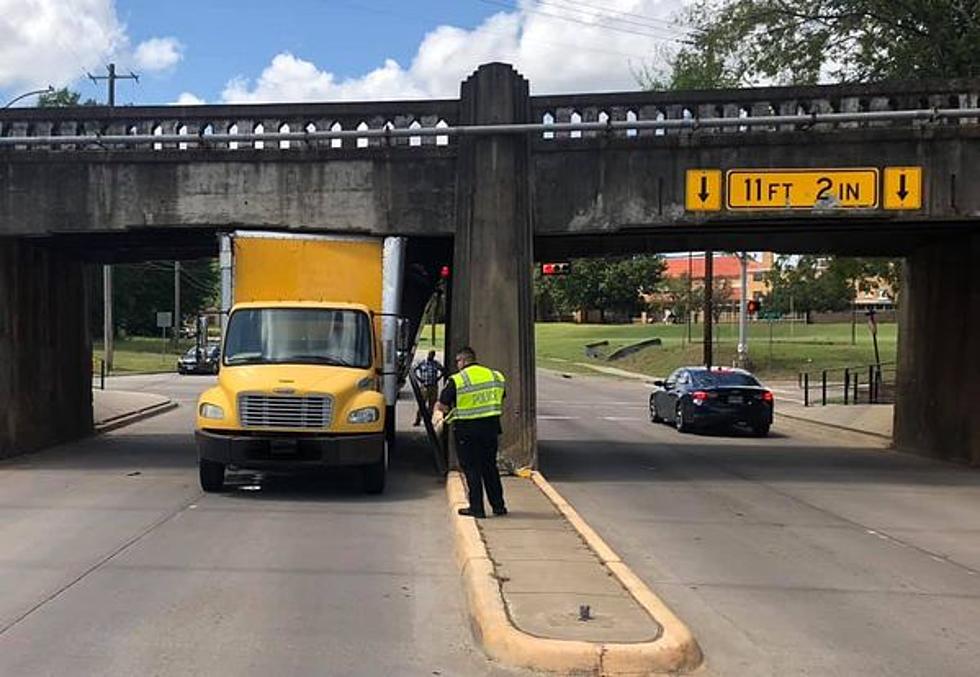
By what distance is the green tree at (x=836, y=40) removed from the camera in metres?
22.4

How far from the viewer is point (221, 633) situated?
22.7 ft

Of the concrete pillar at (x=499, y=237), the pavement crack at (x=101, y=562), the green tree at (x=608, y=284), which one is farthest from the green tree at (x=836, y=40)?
the green tree at (x=608, y=284)

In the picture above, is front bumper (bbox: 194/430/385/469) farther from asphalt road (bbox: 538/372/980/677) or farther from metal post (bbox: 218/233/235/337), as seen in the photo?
asphalt road (bbox: 538/372/980/677)

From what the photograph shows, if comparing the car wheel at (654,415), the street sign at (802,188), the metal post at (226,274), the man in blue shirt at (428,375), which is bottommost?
the car wheel at (654,415)

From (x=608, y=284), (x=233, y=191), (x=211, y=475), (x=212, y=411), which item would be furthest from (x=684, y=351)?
(x=608, y=284)

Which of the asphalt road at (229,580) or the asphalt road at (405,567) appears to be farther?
the asphalt road at (405,567)

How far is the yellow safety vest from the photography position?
11.0 metres

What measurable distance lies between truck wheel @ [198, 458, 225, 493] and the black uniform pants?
372 cm

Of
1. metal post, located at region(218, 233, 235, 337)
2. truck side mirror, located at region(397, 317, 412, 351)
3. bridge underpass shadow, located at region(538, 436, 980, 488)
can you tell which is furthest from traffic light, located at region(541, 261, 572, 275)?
metal post, located at region(218, 233, 235, 337)

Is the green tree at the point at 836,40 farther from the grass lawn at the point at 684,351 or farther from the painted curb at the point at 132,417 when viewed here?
the grass lawn at the point at 684,351

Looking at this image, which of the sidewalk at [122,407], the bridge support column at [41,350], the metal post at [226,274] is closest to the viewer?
the metal post at [226,274]

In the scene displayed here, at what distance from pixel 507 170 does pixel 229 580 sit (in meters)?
8.65

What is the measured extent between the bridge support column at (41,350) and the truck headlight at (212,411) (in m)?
6.15

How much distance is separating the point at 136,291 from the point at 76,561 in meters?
84.4
